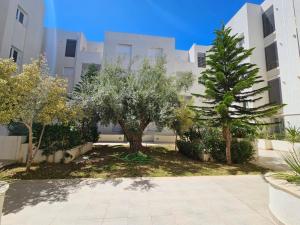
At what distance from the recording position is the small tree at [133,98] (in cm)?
1013

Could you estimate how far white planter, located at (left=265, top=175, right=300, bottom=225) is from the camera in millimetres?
3471

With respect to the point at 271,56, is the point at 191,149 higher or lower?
lower

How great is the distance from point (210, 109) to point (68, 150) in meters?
8.05

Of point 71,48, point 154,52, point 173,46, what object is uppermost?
point 173,46

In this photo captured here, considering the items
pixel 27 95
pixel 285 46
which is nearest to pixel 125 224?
pixel 27 95

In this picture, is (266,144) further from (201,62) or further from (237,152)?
(201,62)

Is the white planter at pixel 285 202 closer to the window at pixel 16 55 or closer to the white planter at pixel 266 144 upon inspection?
the white planter at pixel 266 144

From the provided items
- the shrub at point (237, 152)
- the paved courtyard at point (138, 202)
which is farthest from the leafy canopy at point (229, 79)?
the paved courtyard at point (138, 202)

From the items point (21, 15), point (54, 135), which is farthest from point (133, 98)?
point (21, 15)

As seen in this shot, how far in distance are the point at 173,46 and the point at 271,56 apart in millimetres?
10559

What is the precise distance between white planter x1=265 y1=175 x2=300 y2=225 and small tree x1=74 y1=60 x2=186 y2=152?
633 centimetres

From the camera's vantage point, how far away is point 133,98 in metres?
10.4

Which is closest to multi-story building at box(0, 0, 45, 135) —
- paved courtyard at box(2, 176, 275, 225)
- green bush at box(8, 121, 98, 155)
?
green bush at box(8, 121, 98, 155)

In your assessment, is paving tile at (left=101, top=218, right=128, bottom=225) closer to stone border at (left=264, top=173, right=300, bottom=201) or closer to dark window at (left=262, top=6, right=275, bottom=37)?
stone border at (left=264, top=173, right=300, bottom=201)
